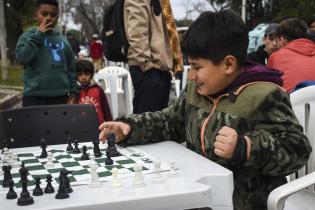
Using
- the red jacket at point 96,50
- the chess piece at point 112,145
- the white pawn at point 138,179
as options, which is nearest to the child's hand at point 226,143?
the white pawn at point 138,179

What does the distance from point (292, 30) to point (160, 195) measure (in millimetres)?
3546

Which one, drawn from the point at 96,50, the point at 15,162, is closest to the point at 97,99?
the point at 15,162

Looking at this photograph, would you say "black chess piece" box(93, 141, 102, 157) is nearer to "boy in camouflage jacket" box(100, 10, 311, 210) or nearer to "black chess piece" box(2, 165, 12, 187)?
"boy in camouflage jacket" box(100, 10, 311, 210)

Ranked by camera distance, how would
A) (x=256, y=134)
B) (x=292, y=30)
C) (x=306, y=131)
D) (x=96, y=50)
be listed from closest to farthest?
1. (x=256, y=134)
2. (x=306, y=131)
3. (x=292, y=30)
4. (x=96, y=50)

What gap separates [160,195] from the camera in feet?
4.28

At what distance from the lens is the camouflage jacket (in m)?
1.73

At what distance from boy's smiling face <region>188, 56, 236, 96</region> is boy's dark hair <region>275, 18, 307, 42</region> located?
2819 millimetres

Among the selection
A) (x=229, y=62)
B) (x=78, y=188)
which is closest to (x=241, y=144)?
(x=229, y=62)

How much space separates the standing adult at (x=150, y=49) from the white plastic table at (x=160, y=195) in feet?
7.99

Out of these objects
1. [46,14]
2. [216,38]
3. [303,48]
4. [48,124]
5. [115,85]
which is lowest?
[115,85]

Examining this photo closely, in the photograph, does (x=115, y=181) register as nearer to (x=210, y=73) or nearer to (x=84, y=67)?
(x=210, y=73)

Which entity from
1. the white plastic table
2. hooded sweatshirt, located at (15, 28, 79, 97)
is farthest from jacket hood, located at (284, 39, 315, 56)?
the white plastic table

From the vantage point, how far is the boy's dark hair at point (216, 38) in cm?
Result: 184

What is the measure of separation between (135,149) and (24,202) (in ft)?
2.44
